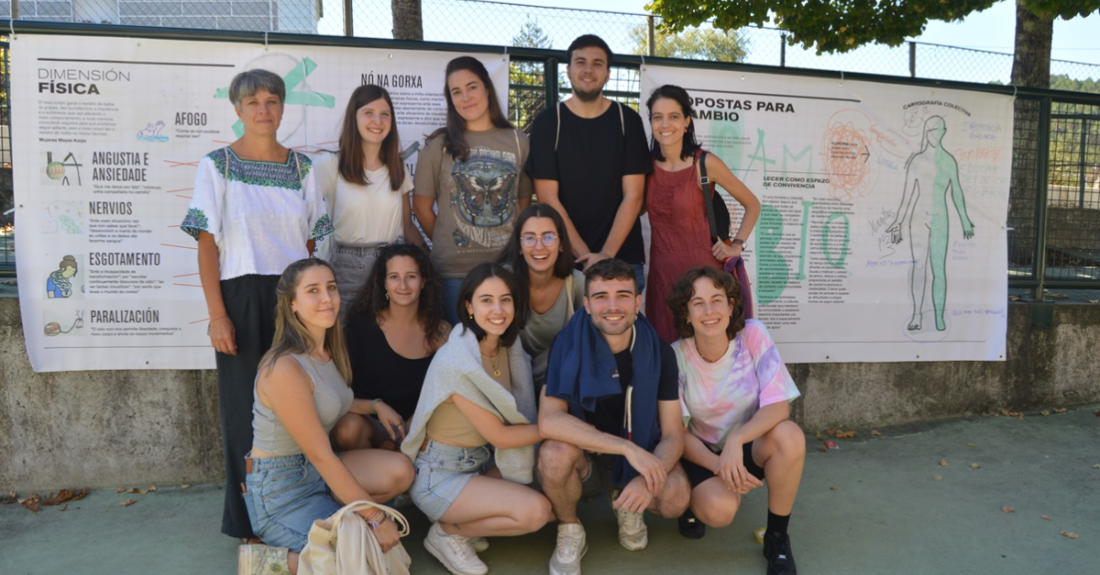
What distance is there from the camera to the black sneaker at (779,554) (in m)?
3.39

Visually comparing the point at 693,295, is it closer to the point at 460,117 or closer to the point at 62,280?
the point at 460,117

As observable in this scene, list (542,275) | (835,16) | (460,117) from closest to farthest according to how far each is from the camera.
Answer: (542,275) → (460,117) → (835,16)

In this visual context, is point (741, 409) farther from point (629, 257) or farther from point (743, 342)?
point (629, 257)

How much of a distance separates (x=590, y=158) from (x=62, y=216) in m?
2.75

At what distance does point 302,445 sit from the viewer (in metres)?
3.21

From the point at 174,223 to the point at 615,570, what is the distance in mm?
2889

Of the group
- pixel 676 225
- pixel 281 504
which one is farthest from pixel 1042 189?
pixel 281 504

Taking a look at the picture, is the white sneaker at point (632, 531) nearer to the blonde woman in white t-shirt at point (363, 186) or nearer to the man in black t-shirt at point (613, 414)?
the man in black t-shirt at point (613, 414)

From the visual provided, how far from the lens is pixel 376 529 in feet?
10.3

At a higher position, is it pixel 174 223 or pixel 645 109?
pixel 645 109

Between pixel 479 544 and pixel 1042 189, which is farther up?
pixel 1042 189

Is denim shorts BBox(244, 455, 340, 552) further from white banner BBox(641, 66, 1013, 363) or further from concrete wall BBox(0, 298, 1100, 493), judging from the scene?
white banner BBox(641, 66, 1013, 363)

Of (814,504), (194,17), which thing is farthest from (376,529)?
(194,17)

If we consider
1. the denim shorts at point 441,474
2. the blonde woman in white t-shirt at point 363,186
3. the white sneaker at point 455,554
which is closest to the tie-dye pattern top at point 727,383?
the denim shorts at point 441,474
